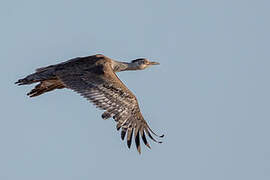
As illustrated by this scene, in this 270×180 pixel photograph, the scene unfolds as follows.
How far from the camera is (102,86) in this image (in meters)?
22.9

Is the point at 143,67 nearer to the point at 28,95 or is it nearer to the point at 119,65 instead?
the point at 119,65

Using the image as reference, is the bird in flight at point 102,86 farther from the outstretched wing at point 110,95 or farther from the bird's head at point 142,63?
the bird's head at point 142,63

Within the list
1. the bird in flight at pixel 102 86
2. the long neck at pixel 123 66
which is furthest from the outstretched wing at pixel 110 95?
the long neck at pixel 123 66

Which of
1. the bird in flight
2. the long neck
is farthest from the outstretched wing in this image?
the long neck

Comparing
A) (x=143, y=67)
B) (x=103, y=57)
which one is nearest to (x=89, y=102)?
(x=103, y=57)

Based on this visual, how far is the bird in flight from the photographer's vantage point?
22492 millimetres

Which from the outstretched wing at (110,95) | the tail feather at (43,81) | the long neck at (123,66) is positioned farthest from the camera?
the long neck at (123,66)

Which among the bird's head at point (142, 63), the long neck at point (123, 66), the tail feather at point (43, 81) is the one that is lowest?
the tail feather at point (43, 81)

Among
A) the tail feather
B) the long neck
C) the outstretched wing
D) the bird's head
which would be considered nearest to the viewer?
the outstretched wing

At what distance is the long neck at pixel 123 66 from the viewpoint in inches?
985

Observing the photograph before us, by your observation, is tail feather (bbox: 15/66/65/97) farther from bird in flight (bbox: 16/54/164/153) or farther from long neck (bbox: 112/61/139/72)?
long neck (bbox: 112/61/139/72)

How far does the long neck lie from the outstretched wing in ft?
4.31

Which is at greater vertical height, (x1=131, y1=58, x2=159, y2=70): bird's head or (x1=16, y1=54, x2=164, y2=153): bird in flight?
(x1=131, y1=58, x2=159, y2=70): bird's head

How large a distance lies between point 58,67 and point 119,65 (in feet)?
7.29
